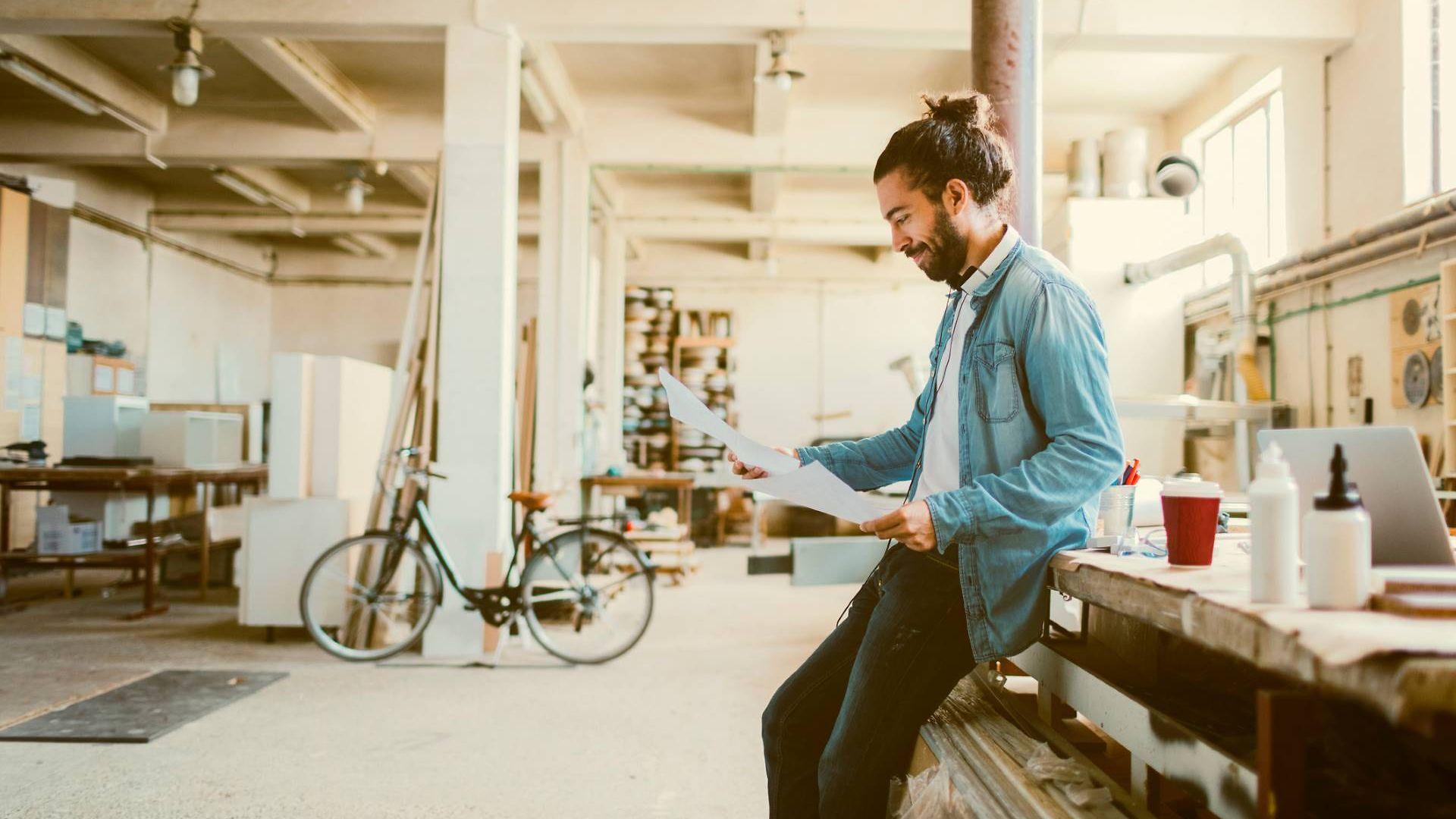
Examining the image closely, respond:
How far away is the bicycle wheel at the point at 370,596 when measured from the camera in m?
4.52

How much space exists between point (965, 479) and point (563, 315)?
6.65 metres

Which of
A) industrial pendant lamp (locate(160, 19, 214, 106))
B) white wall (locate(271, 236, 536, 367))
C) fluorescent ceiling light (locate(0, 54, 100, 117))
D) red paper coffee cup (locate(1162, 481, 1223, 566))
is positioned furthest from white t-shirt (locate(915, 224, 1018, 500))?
white wall (locate(271, 236, 536, 367))

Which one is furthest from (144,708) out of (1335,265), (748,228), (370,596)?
(748,228)

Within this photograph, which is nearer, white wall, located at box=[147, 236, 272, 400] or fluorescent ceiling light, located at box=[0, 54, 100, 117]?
fluorescent ceiling light, located at box=[0, 54, 100, 117]

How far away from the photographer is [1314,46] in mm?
5496

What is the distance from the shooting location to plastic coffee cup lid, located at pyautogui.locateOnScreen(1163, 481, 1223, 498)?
1358 millimetres

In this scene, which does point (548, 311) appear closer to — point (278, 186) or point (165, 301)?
point (278, 186)

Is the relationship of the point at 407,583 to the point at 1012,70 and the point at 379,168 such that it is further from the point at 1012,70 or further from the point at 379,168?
the point at 379,168

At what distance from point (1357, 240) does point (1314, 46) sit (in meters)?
1.23

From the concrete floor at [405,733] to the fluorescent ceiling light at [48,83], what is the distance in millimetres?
3605

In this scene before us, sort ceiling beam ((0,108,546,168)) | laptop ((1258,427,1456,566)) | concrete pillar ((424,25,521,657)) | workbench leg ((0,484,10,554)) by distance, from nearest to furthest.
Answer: laptop ((1258,427,1456,566)), concrete pillar ((424,25,521,657)), workbench leg ((0,484,10,554)), ceiling beam ((0,108,546,168))

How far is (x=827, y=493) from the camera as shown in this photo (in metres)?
1.46

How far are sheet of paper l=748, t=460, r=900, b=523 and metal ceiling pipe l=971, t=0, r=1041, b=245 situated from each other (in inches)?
57.5

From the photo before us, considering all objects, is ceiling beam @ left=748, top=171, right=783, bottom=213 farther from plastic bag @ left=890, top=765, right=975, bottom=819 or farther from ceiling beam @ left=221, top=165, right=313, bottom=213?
plastic bag @ left=890, top=765, right=975, bottom=819
